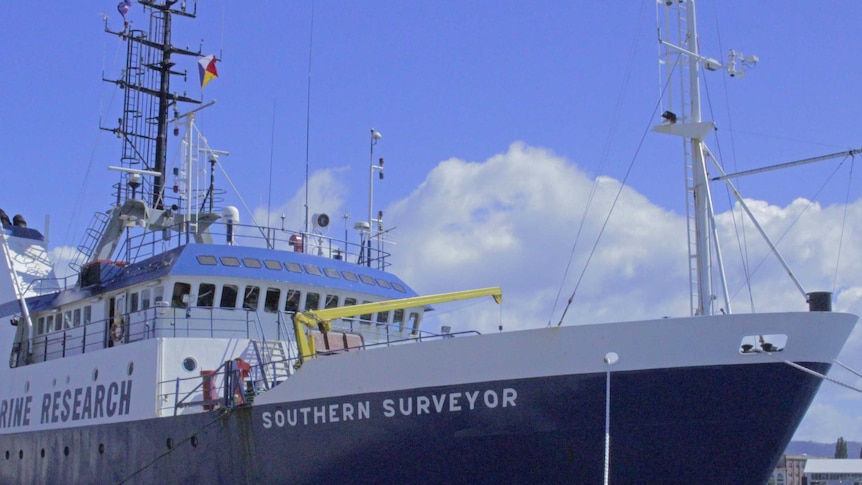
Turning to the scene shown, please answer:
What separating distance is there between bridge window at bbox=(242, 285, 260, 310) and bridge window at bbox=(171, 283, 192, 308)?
3.48 feet

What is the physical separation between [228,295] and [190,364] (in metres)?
1.83

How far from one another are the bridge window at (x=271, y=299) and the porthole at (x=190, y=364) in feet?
6.79

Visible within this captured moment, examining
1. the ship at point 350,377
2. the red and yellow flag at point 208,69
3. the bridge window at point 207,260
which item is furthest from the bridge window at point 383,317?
the red and yellow flag at point 208,69

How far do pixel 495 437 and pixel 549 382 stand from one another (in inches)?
41.8

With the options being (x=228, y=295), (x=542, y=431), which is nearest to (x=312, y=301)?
(x=228, y=295)

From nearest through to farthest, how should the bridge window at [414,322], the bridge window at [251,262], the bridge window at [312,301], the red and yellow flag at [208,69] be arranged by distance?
the bridge window at [251,262] → the bridge window at [312,301] → the bridge window at [414,322] → the red and yellow flag at [208,69]

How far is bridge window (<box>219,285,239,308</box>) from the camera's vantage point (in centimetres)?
1947

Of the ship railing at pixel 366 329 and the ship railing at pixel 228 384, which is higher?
the ship railing at pixel 366 329

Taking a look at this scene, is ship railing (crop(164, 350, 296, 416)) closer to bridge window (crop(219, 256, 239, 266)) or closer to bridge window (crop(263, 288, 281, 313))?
bridge window (crop(263, 288, 281, 313))

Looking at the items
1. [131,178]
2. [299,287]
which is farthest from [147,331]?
[131,178]

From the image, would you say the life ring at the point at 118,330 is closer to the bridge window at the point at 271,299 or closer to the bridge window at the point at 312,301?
the bridge window at the point at 271,299

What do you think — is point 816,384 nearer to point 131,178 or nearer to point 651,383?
point 651,383

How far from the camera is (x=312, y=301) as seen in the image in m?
20.3

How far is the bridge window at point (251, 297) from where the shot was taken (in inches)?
774
